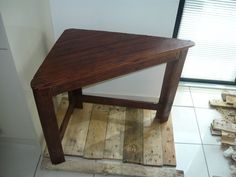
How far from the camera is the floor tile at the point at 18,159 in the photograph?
1331 millimetres

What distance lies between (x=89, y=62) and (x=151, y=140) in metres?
0.72

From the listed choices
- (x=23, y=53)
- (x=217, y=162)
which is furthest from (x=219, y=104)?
(x=23, y=53)

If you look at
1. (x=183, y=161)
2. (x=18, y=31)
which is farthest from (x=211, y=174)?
(x=18, y=31)

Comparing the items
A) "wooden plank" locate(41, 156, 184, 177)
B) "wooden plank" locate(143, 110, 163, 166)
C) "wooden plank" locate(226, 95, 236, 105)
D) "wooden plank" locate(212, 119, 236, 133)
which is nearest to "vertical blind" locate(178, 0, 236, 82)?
"wooden plank" locate(226, 95, 236, 105)

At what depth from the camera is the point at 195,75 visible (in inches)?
78.2

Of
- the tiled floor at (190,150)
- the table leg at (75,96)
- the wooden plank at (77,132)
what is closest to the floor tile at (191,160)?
the tiled floor at (190,150)

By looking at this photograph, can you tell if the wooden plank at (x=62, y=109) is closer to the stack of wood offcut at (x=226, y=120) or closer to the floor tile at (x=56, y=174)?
the floor tile at (x=56, y=174)

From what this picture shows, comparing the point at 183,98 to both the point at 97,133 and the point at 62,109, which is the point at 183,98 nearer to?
the point at 97,133

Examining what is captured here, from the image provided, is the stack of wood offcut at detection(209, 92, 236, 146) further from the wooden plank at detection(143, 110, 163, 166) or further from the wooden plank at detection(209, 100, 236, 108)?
the wooden plank at detection(143, 110, 163, 166)

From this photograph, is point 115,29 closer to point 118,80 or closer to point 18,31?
point 118,80

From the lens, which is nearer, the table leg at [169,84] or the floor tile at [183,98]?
the table leg at [169,84]

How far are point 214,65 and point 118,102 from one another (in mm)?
923

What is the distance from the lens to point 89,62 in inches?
41.3

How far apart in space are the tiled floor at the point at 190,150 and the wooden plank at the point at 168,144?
5 centimetres
